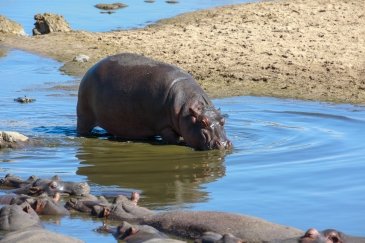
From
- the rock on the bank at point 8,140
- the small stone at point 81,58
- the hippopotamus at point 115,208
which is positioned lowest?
the hippopotamus at point 115,208

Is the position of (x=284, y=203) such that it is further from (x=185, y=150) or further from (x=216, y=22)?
(x=216, y=22)

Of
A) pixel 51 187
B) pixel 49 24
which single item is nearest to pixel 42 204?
pixel 51 187

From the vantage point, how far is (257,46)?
17.2 metres

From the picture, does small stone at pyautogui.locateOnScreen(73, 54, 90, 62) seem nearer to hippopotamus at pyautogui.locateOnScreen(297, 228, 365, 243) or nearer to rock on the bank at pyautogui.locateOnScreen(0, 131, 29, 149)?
rock on the bank at pyautogui.locateOnScreen(0, 131, 29, 149)

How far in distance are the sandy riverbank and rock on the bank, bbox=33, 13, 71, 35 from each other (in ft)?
1.01

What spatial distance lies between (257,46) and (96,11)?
873 centimetres

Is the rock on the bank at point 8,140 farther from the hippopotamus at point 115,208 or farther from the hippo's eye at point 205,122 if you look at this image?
the hippopotamus at point 115,208

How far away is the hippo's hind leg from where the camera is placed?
12500 millimetres

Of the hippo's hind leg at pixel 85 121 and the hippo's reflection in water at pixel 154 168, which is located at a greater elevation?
the hippo's hind leg at pixel 85 121

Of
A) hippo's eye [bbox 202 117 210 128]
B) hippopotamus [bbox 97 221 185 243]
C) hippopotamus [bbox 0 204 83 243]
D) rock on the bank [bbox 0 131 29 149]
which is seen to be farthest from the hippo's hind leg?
hippopotamus [bbox 97 221 185 243]

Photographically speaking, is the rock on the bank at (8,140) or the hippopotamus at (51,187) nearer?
the hippopotamus at (51,187)

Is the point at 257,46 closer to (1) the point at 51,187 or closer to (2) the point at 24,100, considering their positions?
(2) the point at 24,100

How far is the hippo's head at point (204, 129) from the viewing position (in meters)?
11.5

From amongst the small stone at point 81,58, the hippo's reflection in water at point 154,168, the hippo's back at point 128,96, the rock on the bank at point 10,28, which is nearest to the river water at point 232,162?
the hippo's reflection in water at point 154,168
